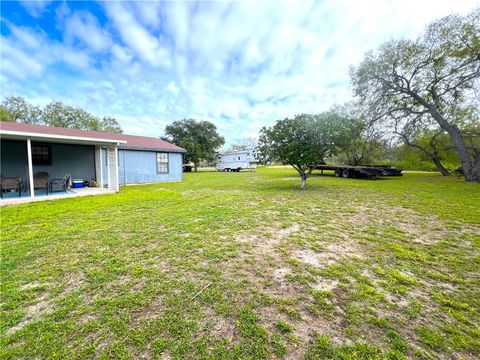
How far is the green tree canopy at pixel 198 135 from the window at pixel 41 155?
18257 mm

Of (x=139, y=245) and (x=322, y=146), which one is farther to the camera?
(x=322, y=146)

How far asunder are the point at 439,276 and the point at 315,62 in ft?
40.8

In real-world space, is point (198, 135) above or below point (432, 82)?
below

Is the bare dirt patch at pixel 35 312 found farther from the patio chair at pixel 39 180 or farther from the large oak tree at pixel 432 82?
the large oak tree at pixel 432 82

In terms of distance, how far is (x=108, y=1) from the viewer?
7.73 m

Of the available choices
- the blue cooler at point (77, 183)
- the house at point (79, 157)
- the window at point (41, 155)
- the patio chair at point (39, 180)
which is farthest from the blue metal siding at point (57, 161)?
the patio chair at point (39, 180)

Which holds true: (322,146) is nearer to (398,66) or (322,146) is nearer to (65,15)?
(398,66)

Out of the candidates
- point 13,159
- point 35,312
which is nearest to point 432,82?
point 35,312

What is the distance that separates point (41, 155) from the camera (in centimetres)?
945

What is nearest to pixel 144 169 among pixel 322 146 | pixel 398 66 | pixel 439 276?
pixel 322 146

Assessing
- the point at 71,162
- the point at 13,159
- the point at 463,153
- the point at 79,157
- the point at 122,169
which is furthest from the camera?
the point at 463,153

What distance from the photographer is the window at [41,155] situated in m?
9.27

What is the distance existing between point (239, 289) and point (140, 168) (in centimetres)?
1261

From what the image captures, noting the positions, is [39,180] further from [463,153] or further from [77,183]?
[463,153]
